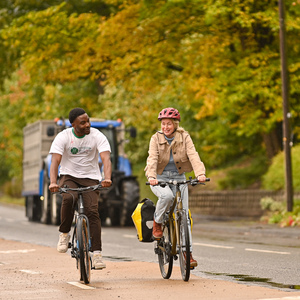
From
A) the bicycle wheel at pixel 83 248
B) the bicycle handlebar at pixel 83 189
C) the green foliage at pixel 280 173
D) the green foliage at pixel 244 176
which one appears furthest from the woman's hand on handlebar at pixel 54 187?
the green foliage at pixel 244 176

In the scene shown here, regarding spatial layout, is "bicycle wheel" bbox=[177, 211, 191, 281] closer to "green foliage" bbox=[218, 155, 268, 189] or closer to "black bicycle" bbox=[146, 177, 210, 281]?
"black bicycle" bbox=[146, 177, 210, 281]

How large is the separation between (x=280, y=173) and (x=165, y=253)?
15039 millimetres

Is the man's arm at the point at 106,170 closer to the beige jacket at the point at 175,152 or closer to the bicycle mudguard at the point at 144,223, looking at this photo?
the beige jacket at the point at 175,152

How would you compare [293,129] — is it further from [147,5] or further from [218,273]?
[218,273]

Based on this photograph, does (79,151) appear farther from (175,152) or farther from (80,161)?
(175,152)

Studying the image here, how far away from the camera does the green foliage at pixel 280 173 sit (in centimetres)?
2364

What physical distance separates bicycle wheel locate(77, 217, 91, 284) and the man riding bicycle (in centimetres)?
11

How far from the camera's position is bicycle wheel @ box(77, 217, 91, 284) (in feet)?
30.3

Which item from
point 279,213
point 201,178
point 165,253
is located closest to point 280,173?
point 279,213

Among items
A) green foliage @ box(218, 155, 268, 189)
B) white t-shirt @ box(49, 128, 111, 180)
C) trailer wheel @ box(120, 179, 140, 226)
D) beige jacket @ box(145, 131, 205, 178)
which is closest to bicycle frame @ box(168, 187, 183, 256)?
beige jacket @ box(145, 131, 205, 178)

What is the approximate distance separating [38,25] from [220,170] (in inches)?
379

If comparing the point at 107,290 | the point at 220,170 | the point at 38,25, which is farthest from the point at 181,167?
the point at 220,170

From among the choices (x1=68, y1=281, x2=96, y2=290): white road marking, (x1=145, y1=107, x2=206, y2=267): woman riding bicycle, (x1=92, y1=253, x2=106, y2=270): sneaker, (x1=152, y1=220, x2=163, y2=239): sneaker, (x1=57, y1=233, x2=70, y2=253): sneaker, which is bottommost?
(x1=68, y1=281, x2=96, y2=290): white road marking

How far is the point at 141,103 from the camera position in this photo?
116 ft
